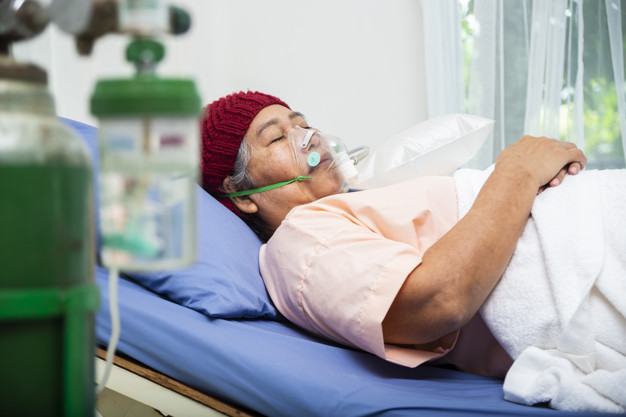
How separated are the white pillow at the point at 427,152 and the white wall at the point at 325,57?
1111 millimetres

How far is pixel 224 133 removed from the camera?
64.8 inches

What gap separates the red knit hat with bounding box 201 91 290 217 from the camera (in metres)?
1.65

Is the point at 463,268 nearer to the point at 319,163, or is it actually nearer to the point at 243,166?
the point at 319,163

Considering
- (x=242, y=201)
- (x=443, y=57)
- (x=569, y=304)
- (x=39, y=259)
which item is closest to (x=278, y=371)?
(x=569, y=304)

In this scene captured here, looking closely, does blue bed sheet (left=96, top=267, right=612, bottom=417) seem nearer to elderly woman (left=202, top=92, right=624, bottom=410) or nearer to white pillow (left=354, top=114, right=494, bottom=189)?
elderly woman (left=202, top=92, right=624, bottom=410)

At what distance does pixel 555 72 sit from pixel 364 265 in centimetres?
163

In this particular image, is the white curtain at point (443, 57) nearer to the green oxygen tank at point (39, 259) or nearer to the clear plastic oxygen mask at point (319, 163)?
the clear plastic oxygen mask at point (319, 163)

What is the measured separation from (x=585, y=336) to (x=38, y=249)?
96 centimetres

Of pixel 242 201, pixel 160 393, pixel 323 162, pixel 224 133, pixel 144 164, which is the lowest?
pixel 160 393

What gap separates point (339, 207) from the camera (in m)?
1.33

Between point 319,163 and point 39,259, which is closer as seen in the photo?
point 39,259

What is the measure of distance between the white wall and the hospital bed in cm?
171

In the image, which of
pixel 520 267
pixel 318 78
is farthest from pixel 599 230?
pixel 318 78

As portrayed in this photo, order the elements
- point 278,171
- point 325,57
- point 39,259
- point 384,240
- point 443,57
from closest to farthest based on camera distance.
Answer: point 39,259 → point 384,240 → point 278,171 → point 443,57 → point 325,57
